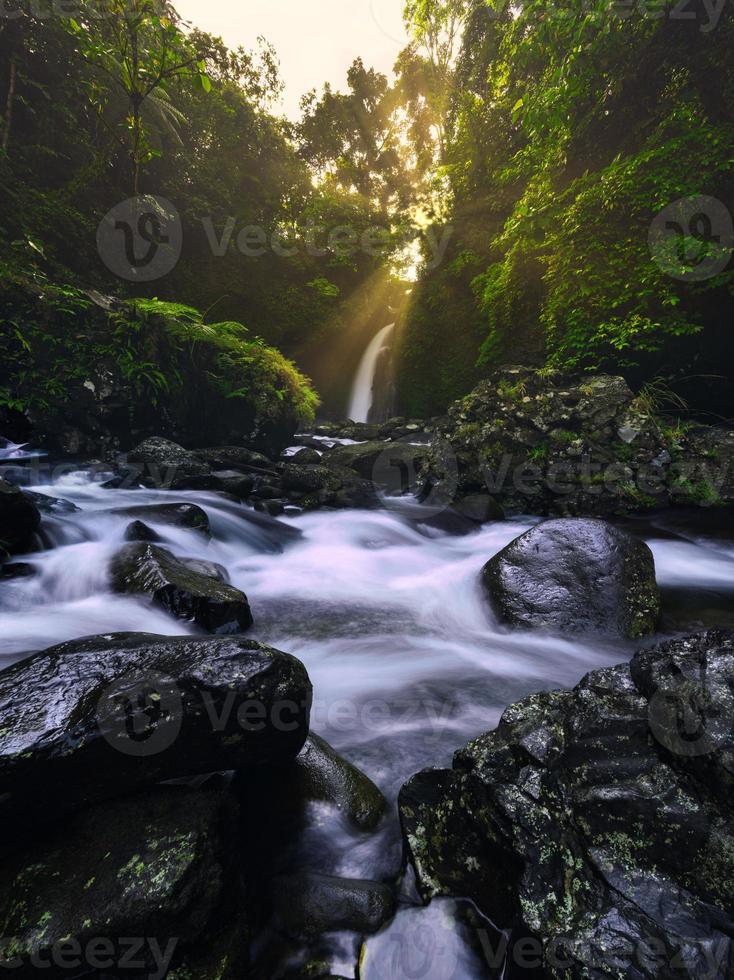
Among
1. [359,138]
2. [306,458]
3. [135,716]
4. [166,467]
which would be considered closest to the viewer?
[135,716]

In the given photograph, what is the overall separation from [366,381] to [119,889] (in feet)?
54.3

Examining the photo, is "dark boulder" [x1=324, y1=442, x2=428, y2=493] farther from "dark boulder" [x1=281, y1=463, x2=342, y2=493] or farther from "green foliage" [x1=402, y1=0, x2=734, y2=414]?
"green foliage" [x1=402, y1=0, x2=734, y2=414]

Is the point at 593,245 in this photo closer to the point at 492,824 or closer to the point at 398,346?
the point at 398,346

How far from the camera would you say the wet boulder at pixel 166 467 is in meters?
6.84

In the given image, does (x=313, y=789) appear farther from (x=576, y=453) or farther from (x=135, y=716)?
(x=576, y=453)

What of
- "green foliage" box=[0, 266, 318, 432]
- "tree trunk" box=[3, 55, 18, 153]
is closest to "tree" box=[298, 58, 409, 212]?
"tree trunk" box=[3, 55, 18, 153]

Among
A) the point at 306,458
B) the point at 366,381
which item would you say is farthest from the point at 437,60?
the point at 306,458

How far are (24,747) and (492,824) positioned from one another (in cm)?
158

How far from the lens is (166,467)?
7.04 m

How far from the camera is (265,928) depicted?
1.45 m

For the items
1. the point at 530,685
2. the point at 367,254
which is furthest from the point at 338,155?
the point at 530,685

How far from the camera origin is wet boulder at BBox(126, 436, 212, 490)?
22.4ft

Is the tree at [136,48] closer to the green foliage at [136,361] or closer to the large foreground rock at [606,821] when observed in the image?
the green foliage at [136,361]

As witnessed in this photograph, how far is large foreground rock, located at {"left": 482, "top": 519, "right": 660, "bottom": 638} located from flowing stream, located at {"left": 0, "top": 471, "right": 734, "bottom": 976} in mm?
150
